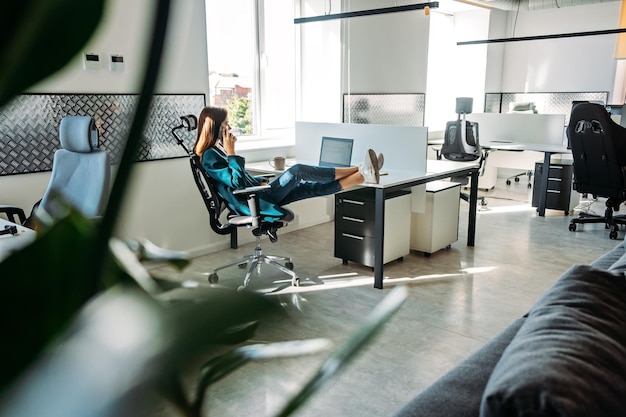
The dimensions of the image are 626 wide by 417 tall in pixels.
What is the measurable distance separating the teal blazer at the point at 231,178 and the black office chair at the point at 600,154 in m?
3.13

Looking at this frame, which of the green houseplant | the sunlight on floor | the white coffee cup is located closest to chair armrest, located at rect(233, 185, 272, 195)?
the sunlight on floor

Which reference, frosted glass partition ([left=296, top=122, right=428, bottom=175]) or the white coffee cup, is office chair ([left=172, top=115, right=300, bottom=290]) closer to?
the white coffee cup

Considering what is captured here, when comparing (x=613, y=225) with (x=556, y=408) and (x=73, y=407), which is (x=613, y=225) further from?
(x=73, y=407)

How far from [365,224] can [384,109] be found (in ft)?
9.80

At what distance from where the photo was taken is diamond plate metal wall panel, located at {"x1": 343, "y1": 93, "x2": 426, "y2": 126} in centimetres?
608

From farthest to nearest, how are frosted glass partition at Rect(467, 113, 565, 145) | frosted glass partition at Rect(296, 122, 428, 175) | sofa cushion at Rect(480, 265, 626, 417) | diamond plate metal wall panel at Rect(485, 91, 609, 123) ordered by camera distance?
diamond plate metal wall panel at Rect(485, 91, 609, 123) < frosted glass partition at Rect(467, 113, 565, 145) < frosted glass partition at Rect(296, 122, 428, 175) < sofa cushion at Rect(480, 265, 626, 417)

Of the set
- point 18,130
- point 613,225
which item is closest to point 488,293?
point 613,225

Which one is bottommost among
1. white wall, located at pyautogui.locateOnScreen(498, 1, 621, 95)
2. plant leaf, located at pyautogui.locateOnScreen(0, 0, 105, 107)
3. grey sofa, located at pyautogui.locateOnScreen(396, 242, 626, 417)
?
grey sofa, located at pyautogui.locateOnScreen(396, 242, 626, 417)

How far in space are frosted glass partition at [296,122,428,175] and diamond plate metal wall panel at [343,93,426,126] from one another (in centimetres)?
118

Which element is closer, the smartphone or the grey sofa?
the grey sofa

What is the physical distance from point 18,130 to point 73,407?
12.5ft

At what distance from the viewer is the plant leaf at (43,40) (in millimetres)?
169

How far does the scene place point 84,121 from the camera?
6.35 ft

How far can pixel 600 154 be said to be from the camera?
16.1 feet
